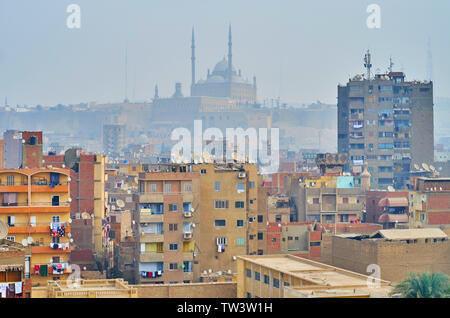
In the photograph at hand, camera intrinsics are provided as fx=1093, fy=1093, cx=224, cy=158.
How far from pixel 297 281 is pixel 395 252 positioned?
33.1 feet

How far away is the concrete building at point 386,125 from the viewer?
62.2 metres

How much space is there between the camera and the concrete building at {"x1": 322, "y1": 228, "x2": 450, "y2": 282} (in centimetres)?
2717

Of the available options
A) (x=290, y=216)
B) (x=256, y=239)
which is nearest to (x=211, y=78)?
(x=290, y=216)

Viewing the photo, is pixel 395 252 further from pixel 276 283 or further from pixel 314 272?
pixel 276 283

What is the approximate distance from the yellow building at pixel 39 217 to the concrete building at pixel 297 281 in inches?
228

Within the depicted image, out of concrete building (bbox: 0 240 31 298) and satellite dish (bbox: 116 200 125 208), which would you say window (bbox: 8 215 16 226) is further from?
satellite dish (bbox: 116 200 125 208)

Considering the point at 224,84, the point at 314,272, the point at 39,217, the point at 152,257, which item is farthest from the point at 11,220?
the point at 224,84

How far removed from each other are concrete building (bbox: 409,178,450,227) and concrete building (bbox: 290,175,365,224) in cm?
448

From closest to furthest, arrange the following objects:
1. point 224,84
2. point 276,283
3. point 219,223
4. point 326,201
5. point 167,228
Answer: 1. point 276,283
2. point 167,228
3. point 219,223
4. point 326,201
5. point 224,84

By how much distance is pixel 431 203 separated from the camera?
35125mm

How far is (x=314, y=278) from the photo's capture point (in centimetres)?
1773

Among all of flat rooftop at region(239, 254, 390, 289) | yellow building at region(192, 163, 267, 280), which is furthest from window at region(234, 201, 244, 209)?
flat rooftop at region(239, 254, 390, 289)

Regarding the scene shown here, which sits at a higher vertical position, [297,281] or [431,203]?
[431,203]
